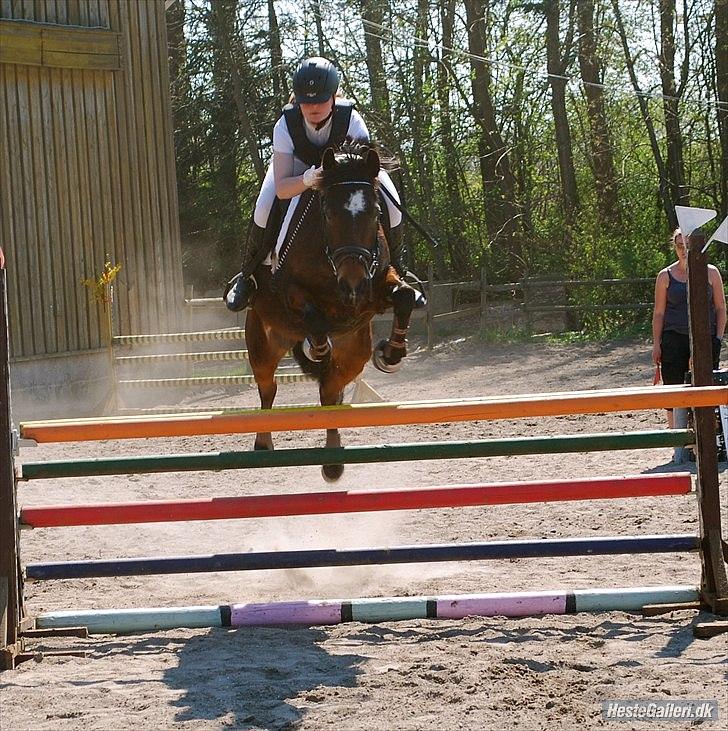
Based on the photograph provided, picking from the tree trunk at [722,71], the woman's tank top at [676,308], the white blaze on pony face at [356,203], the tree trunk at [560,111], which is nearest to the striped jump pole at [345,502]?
the white blaze on pony face at [356,203]

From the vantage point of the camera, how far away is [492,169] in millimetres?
22609

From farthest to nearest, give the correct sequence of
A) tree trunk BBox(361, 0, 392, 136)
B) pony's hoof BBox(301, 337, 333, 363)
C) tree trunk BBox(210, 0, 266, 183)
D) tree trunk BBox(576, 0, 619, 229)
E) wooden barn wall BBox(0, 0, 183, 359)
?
tree trunk BBox(210, 0, 266, 183), tree trunk BBox(361, 0, 392, 136), tree trunk BBox(576, 0, 619, 229), wooden barn wall BBox(0, 0, 183, 359), pony's hoof BBox(301, 337, 333, 363)

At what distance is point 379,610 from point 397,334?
169 centimetres

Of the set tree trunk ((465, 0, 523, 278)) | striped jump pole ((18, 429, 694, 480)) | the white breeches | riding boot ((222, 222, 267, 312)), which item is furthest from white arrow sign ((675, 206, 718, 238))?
tree trunk ((465, 0, 523, 278))

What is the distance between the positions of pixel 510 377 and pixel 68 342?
227 inches

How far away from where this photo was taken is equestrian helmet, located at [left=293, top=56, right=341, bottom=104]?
5.29m

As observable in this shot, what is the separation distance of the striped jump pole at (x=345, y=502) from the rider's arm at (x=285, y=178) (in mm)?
1656

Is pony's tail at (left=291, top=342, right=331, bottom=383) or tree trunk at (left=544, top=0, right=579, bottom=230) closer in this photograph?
pony's tail at (left=291, top=342, right=331, bottom=383)

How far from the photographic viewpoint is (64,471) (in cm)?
431

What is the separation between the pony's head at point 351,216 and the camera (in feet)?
16.2

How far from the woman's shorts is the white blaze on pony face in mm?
3940

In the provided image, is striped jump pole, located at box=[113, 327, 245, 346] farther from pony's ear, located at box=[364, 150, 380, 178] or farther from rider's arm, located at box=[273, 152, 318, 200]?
pony's ear, located at box=[364, 150, 380, 178]

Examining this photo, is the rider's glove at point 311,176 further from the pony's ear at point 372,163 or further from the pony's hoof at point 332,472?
the pony's hoof at point 332,472

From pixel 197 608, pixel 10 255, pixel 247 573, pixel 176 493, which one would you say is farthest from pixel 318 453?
pixel 10 255
